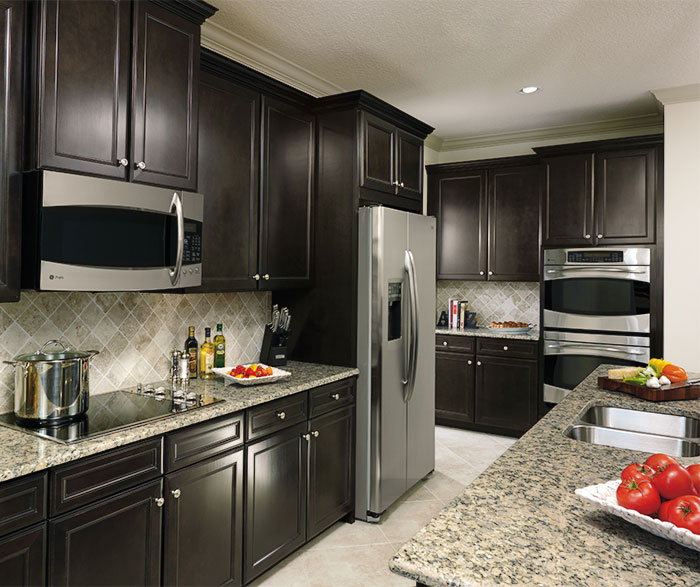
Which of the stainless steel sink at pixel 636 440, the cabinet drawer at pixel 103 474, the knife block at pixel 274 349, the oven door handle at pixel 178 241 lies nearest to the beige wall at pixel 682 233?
the stainless steel sink at pixel 636 440

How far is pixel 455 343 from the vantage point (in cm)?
498

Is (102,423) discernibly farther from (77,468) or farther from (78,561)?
(78,561)

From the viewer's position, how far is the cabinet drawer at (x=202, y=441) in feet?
6.63

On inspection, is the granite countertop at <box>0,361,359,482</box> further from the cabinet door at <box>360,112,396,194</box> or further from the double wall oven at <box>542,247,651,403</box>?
the double wall oven at <box>542,247,651,403</box>

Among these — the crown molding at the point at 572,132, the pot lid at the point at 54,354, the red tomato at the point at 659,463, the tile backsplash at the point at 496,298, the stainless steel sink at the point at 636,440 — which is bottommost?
the stainless steel sink at the point at 636,440

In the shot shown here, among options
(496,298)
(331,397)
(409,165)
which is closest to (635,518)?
(331,397)

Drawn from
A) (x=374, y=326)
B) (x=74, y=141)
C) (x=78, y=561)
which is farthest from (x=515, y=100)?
(x=78, y=561)

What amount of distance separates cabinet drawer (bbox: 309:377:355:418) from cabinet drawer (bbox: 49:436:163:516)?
97 centimetres

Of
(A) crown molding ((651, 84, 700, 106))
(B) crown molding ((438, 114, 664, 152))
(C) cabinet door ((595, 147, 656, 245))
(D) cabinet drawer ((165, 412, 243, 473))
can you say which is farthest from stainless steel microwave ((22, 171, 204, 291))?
(B) crown molding ((438, 114, 664, 152))

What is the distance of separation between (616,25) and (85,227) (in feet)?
9.67

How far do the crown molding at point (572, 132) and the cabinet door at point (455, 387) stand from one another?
2.22 metres

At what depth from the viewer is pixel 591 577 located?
99cm

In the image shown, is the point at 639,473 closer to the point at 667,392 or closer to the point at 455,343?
the point at 667,392

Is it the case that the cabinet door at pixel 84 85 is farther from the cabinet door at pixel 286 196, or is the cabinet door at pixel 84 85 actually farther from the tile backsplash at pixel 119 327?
the cabinet door at pixel 286 196
